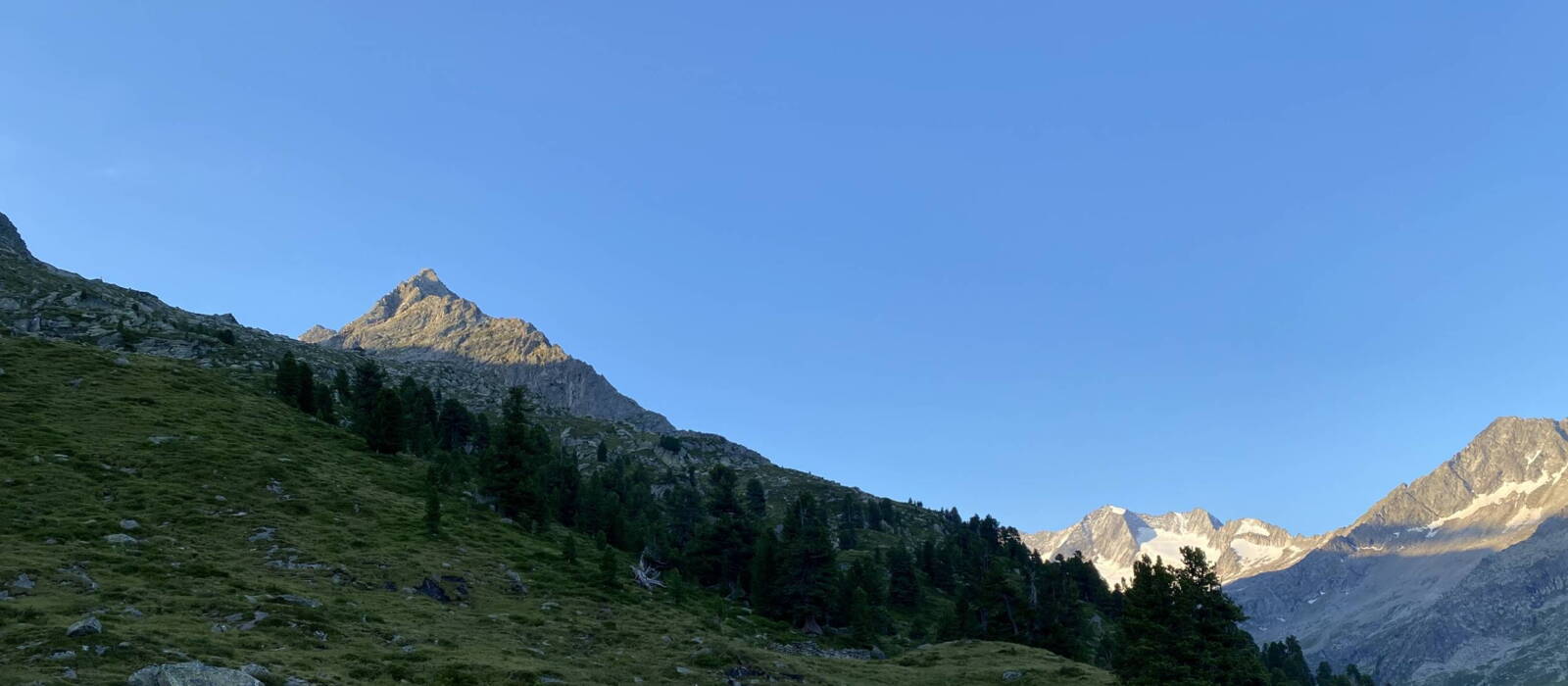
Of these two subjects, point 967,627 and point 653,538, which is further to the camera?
point 653,538

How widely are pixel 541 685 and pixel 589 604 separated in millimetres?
25490

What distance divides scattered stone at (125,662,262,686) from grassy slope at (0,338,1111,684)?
3.76 ft

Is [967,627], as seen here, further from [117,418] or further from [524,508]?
[117,418]

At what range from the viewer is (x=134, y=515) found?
54969 millimetres

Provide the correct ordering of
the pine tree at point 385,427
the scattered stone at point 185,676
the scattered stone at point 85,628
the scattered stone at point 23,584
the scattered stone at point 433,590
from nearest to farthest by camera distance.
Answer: the scattered stone at point 185,676 < the scattered stone at point 85,628 < the scattered stone at point 23,584 < the scattered stone at point 433,590 < the pine tree at point 385,427

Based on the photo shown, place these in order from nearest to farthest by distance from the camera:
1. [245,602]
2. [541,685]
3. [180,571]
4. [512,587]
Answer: [541,685] < [245,602] < [180,571] < [512,587]

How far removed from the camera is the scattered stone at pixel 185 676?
27.4 metres

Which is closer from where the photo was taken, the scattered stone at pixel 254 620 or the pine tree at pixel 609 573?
the scattered stone at pixel 254 620

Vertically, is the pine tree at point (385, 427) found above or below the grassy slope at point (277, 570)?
above

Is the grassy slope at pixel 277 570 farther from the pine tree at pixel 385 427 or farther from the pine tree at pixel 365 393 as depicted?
the pine tree at pixel 365 393

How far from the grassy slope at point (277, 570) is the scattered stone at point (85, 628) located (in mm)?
409

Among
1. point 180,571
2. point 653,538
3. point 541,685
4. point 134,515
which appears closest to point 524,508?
point 653,538

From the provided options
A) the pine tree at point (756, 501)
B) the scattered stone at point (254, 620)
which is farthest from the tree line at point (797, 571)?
the pine tree at point (756, 501)

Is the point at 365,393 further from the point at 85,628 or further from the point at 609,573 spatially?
the point at 85,628
